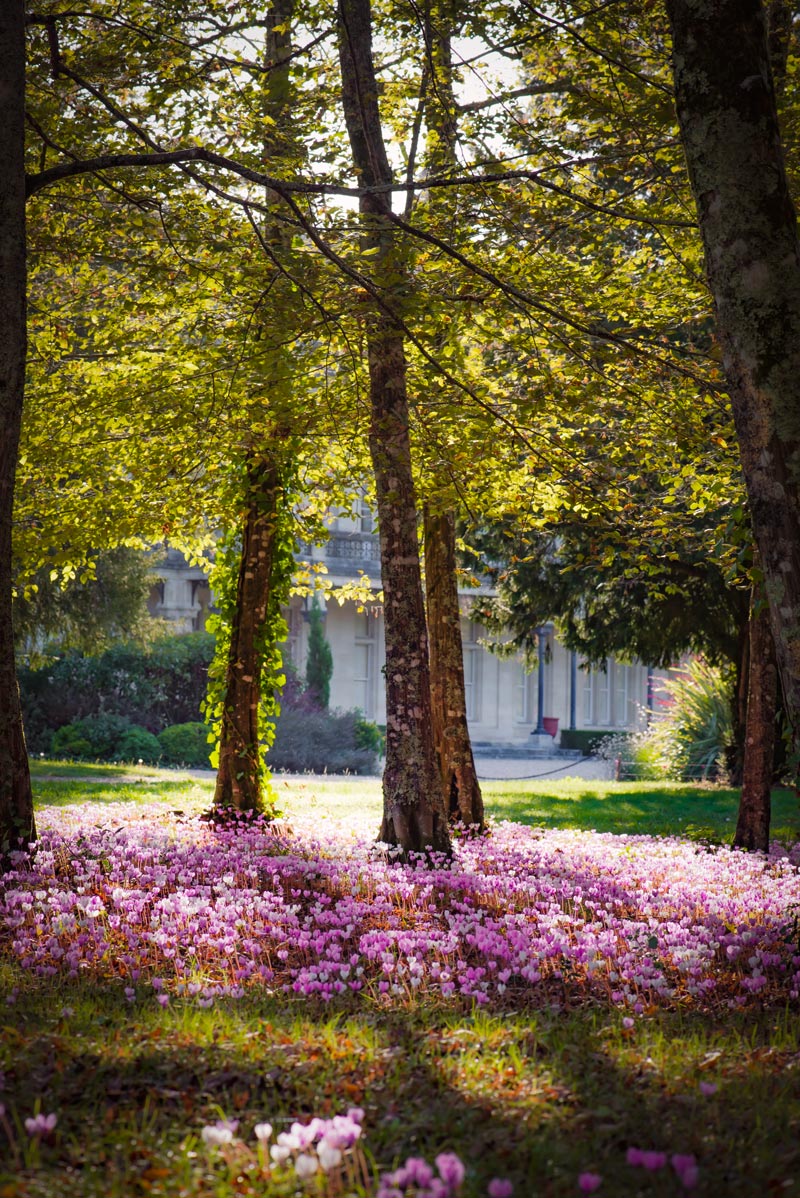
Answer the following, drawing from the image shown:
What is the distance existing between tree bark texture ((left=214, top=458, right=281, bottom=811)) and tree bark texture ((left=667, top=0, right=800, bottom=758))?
6.86m

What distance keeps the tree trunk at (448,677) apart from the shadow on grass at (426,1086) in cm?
625

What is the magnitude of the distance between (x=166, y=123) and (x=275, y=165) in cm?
112

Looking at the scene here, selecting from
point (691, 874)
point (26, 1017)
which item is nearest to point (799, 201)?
Result: point (691, 874)

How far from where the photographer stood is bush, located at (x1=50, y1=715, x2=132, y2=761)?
24.0 meters

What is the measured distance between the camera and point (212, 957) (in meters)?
4.96

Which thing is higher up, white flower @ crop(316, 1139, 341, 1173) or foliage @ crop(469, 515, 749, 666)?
foliage @ crop(469, 515, 749, 666)

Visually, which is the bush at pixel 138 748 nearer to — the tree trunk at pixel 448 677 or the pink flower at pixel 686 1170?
the tree trunk at pixel 448 677

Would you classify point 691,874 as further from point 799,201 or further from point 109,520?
point 109,520

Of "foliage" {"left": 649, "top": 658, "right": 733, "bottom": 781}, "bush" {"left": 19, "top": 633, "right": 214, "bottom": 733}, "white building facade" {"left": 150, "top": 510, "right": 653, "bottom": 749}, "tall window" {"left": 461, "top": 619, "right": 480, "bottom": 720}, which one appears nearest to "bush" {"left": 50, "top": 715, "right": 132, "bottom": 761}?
"bush" {"left": 19, "top": 633, "right": 214, "bottom": 733}

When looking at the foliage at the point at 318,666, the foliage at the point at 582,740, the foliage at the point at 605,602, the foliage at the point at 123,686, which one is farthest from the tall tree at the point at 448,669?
the foliage at the point at 582,740

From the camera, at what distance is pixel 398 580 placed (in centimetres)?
848

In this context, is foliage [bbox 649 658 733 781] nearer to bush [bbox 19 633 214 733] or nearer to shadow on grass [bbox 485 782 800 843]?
shadow on grass [bbox 485 782 800 843]

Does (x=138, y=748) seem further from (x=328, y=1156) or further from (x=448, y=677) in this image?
(x=328, y=1156)

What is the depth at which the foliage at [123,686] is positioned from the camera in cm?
2542
